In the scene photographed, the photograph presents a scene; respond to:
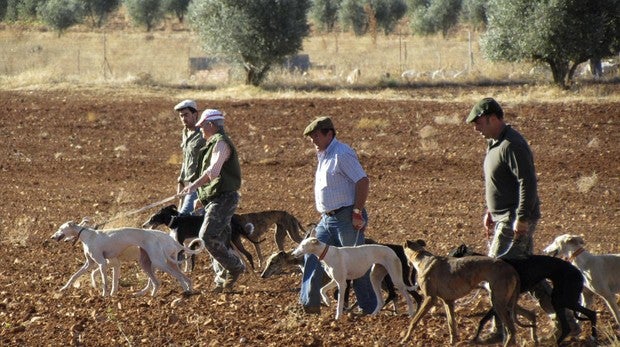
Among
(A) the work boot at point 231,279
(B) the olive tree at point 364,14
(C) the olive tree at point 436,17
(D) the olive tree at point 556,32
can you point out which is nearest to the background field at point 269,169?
(A) the work boot at point 231,279

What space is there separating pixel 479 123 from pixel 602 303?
3446mm

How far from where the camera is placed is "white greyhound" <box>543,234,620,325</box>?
10195mm

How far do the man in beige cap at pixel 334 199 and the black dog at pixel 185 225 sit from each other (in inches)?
109

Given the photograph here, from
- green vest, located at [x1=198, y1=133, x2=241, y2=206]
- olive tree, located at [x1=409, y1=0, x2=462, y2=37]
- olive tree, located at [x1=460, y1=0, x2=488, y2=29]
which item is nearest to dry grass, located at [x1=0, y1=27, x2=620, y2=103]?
olive tree, located at [x1=460, y1=0, x2=488, y2=29]

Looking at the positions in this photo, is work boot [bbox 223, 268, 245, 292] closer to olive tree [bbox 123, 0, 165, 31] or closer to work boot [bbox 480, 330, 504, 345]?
work boot [bbox 480, 330, 504, 345]

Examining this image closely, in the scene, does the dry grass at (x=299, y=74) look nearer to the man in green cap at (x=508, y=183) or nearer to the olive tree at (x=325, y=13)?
the olive tree at (x=325, y=13)

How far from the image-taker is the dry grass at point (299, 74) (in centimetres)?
3894

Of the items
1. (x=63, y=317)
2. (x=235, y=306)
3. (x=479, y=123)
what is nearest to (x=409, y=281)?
(x=235, y=306)

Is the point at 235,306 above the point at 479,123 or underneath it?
underneath

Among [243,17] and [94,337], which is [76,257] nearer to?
[94,337]

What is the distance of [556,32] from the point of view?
37.8 metres

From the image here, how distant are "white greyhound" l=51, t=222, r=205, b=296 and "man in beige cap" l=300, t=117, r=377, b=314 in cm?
189

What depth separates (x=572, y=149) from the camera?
86.1ft

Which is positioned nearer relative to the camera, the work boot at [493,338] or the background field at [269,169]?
the work boot at [493,338]
